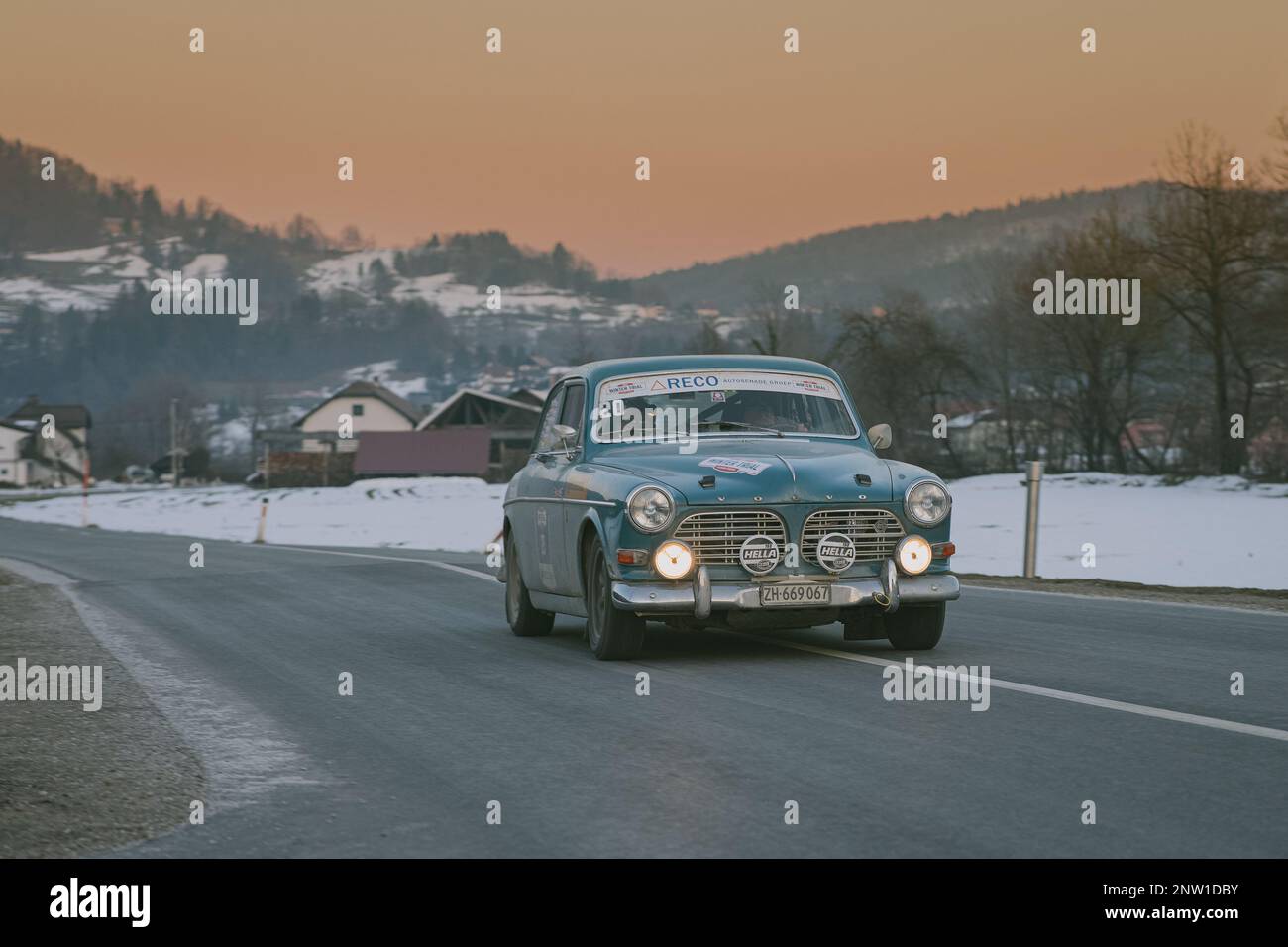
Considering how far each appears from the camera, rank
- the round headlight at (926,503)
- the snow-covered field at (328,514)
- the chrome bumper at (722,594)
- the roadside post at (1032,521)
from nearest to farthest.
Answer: the chrome bumper at (722,594)
the round headlight at (926,503)
the roadside post at (1032,521)
the snow-covered field at (328,514)

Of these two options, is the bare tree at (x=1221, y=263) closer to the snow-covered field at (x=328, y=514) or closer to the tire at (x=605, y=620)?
the snow-covered field at (x=328, y=514)

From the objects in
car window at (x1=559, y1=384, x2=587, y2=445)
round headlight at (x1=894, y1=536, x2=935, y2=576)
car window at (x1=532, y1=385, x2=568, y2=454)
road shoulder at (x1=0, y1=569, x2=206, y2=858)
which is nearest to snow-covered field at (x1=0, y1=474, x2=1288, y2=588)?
car window at (x1=532, y1=385, x2=568, y2=454)

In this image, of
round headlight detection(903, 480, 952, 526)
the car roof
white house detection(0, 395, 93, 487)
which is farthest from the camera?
white house detection(0, 395, 93, 487)

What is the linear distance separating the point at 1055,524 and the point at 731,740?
24.4 metres

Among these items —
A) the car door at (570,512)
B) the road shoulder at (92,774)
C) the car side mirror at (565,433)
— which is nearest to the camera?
the road shoulder at (92,774)

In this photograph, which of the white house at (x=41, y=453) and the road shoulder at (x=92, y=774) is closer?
the road shoulder at (x=92, y=774)

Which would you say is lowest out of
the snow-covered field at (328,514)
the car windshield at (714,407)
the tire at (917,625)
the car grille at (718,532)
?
the snow-covered field at (328,514)

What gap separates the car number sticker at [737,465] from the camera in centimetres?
973

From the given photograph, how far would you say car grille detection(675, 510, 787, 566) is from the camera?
31.4 ft

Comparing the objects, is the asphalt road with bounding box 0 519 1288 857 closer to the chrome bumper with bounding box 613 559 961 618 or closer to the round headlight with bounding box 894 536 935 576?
the chrome bumper with bounding box 613 559 961 618

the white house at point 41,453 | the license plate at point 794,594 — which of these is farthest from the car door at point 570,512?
the white house at point 41,453

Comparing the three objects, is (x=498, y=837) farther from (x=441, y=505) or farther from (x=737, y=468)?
(x=441, y=505)

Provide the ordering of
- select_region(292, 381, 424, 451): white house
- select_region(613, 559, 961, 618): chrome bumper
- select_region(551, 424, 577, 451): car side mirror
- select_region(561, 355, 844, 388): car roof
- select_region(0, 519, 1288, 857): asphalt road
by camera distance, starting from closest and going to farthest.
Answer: select_region(0, 519, 1288, 857): asphalt road
select_region(613, 559, 961, 618): chrome bumper
select_region(551, 424, 577, 451): car side mirror
select_region(561, 355, 844, 388): car roof
select_region(292, 381, 424, 451): white house

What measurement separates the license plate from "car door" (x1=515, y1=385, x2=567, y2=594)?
197cm
